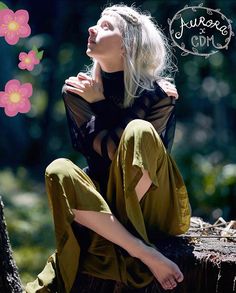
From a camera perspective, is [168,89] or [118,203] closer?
[118,203]

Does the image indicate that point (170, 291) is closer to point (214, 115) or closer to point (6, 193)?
point (6, 193)

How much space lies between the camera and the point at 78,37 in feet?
31.9

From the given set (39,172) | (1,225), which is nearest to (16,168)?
(39,172)

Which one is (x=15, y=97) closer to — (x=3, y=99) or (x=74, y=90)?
(x=3, y=99)

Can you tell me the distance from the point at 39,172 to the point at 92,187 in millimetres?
6069

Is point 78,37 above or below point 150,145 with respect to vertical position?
below

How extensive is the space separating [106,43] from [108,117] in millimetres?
303

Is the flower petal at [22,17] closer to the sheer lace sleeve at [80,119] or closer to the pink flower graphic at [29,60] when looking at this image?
the pink flower graphic at [29,60]

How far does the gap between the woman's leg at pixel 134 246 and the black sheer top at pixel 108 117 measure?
0.28m

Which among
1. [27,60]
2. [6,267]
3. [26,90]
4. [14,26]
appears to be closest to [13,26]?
[14,26]

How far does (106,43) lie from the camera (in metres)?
3.28

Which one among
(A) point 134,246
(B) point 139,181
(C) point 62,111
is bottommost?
(C) point 62,111

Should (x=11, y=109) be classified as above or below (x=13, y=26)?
below

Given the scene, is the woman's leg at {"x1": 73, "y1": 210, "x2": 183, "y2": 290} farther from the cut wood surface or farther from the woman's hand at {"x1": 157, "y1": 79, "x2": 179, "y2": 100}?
the woman's hand at {"x1": 157, "y1": 79, "x2": 179, "y2": 100}
